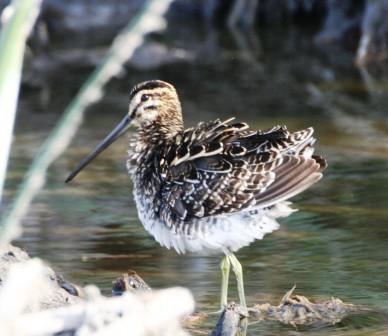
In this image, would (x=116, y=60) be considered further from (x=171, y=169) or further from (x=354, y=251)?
(x=354, y=251)

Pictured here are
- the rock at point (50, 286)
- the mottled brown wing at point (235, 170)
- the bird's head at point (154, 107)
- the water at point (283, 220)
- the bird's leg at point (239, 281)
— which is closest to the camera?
the rock at point (50, 286)

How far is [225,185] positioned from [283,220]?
2.25 metres

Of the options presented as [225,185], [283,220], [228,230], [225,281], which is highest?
[225,185]

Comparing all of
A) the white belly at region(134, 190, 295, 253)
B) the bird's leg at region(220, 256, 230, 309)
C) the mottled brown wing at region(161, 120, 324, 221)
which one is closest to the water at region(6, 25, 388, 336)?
the bird's leg at region(220, 256, 230, 309)

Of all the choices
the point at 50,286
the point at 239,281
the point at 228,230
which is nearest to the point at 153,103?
the point at 228,230

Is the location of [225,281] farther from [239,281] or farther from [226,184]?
[226,184]

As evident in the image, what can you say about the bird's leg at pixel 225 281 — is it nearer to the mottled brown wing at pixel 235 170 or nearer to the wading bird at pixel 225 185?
the wading bird at pixel 225 185

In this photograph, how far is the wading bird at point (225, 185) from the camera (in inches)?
235

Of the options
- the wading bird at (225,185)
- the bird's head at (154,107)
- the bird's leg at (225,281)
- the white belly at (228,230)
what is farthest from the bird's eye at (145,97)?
the bird's leg at (225,281)

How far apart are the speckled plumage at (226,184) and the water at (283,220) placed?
44 centimetres

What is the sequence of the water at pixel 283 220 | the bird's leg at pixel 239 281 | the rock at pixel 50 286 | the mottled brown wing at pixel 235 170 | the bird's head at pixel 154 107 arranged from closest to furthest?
the rock at pixel 50 286, the mottled brown wing at pixel 235 170, the bird's leg at pixel 239 281, the water at pixel 283 220, the bird's head at pixel 154 107

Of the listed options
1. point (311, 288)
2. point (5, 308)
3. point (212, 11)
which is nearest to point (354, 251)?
point (311, 288)

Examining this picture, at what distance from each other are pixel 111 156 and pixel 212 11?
930 cm

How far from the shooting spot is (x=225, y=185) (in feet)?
19.8
